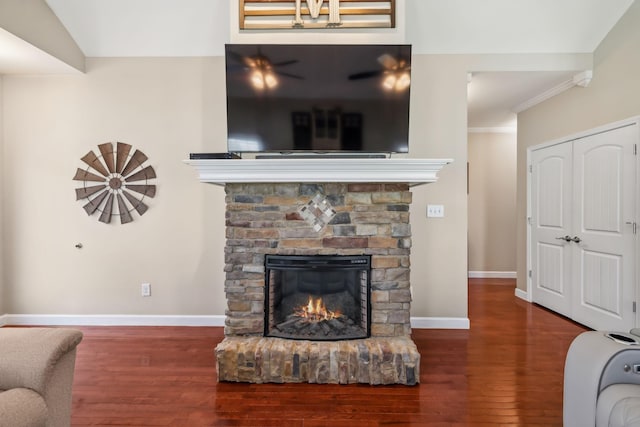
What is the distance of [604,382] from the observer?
4.44 feet

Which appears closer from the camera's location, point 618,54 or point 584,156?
point 618,54

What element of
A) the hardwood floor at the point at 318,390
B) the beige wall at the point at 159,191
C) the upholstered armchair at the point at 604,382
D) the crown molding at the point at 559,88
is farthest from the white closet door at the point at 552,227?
the upholstered armchair at the point at 604,382

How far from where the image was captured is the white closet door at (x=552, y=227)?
364 cm

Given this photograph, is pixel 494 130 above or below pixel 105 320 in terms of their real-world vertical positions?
above

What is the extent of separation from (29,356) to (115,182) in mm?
2282

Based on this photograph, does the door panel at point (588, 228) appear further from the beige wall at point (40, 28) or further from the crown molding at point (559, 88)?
the beige wall at point (40, 28)

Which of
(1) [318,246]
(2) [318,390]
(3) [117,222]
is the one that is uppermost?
(3) [117,222]

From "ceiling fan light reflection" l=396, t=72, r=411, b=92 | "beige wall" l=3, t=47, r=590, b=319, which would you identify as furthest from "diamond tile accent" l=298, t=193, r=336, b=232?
"beige wall" l=3, t=47, r=590, b=319

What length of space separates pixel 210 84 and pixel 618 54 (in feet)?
11.9

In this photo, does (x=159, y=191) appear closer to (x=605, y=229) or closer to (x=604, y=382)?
(x=604, y=382)

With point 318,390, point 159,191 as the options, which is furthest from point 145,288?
point 318,390

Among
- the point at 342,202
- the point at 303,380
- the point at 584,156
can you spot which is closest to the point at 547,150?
the point at 584,156

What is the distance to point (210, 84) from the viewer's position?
3.28m

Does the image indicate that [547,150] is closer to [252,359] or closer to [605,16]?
[605,16]
